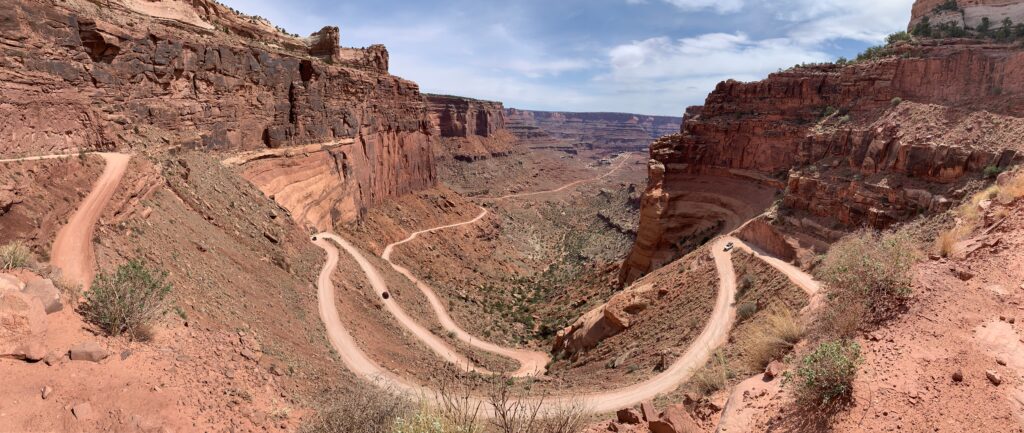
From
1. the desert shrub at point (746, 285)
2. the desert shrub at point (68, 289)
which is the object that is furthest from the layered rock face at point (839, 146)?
the desert shrub at point (68, 289)

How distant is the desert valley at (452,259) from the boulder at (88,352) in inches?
1.6

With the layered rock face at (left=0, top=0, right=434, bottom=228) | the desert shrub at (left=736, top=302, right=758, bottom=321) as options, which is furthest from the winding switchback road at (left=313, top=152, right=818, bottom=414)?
the layered rock face at (left=0, top=0, right=434, bottom=228)

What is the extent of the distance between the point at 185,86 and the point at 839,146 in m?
37.8

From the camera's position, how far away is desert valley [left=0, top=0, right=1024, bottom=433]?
8.12m

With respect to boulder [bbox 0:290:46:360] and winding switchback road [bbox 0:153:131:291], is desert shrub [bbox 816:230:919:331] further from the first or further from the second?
winding switchback road [bbox 0:153:131:291]

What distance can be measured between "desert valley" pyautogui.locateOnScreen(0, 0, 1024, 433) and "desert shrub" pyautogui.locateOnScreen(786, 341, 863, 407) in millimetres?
46

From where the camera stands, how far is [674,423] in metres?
8.67

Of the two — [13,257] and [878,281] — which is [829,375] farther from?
[13,257]

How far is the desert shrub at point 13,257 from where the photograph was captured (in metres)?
9.92

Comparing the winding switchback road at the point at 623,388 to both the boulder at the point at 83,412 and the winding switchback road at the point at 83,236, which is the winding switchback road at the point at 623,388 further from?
the winding switchback road at the point at 83,236

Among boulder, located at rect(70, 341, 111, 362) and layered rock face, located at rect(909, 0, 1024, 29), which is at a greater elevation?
Answer: layered rock face, located at rect(909, 0, 1024, 29)

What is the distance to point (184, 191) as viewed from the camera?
2173 centimetres

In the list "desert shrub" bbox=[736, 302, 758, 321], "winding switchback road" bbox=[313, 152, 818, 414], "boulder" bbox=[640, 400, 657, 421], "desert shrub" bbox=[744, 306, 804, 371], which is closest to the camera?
"boulder" bbox=[640, 400, 657, 421]

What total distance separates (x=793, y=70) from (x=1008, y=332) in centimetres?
2999
